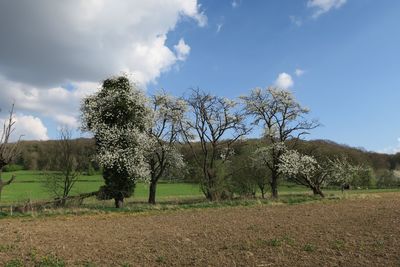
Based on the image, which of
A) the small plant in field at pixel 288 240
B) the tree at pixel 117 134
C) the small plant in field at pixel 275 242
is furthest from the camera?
the tree at pixel 117 134

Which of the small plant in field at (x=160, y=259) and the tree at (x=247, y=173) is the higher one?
the tree at (x=247, y=173)

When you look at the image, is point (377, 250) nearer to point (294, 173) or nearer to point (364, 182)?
point (294, 173)

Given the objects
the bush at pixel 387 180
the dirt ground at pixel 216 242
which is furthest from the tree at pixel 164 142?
the bush at pixel 387 180

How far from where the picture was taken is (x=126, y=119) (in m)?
33.2

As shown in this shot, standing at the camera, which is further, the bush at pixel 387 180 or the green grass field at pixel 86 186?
the bush at pixel 387 180

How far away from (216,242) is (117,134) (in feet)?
67.6

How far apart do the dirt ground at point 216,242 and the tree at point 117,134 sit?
12.6 meters

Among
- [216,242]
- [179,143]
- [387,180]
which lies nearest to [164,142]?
[179,143]

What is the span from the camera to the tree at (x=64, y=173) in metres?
34.8

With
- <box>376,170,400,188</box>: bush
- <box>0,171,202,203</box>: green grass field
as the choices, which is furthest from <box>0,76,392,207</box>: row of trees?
<box>376,170,400,188</box>: bush

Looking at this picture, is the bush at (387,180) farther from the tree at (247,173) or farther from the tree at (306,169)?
the tree at (247,173)

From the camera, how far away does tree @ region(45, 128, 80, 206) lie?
3475 centimetres

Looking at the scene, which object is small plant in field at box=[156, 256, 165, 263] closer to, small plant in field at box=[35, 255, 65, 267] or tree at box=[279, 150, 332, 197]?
small plant in field at box=[35, 255, 65, 267]

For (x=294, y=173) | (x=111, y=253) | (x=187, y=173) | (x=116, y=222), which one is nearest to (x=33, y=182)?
(x=187, y=173)
